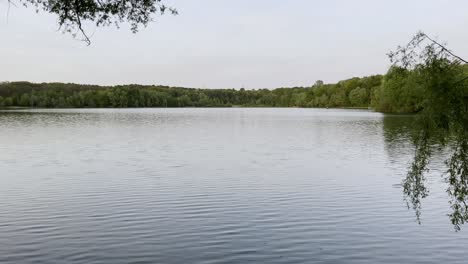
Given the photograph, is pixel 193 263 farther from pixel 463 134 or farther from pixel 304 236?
pixel 463 134

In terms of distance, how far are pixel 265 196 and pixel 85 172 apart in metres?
10.0

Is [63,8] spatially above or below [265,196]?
above

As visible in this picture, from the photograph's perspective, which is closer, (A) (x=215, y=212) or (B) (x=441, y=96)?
(B) (x=441, y=96)

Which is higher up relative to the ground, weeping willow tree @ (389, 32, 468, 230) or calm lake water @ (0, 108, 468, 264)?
weeping willow tree @ (389, 32, 468, 230)

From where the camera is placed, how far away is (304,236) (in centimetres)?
1305

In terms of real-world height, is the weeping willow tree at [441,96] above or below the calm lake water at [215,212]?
above

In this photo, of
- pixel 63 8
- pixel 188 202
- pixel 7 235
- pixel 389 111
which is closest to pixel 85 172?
pixel 188 202

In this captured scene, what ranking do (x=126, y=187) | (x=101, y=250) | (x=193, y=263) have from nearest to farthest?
1. (x=193, y=263)
2. (x=101, y=250)
3. (x=126, y=187)

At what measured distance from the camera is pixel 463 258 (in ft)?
37.5

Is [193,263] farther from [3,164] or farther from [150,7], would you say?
[3,164]

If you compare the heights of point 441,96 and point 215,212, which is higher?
point 441,96

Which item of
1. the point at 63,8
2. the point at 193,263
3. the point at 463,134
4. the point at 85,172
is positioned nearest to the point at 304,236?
the point at 193,263

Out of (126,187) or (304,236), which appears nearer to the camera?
(304,236)

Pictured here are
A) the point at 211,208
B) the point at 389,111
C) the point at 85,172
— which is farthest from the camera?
the point at 389,111
